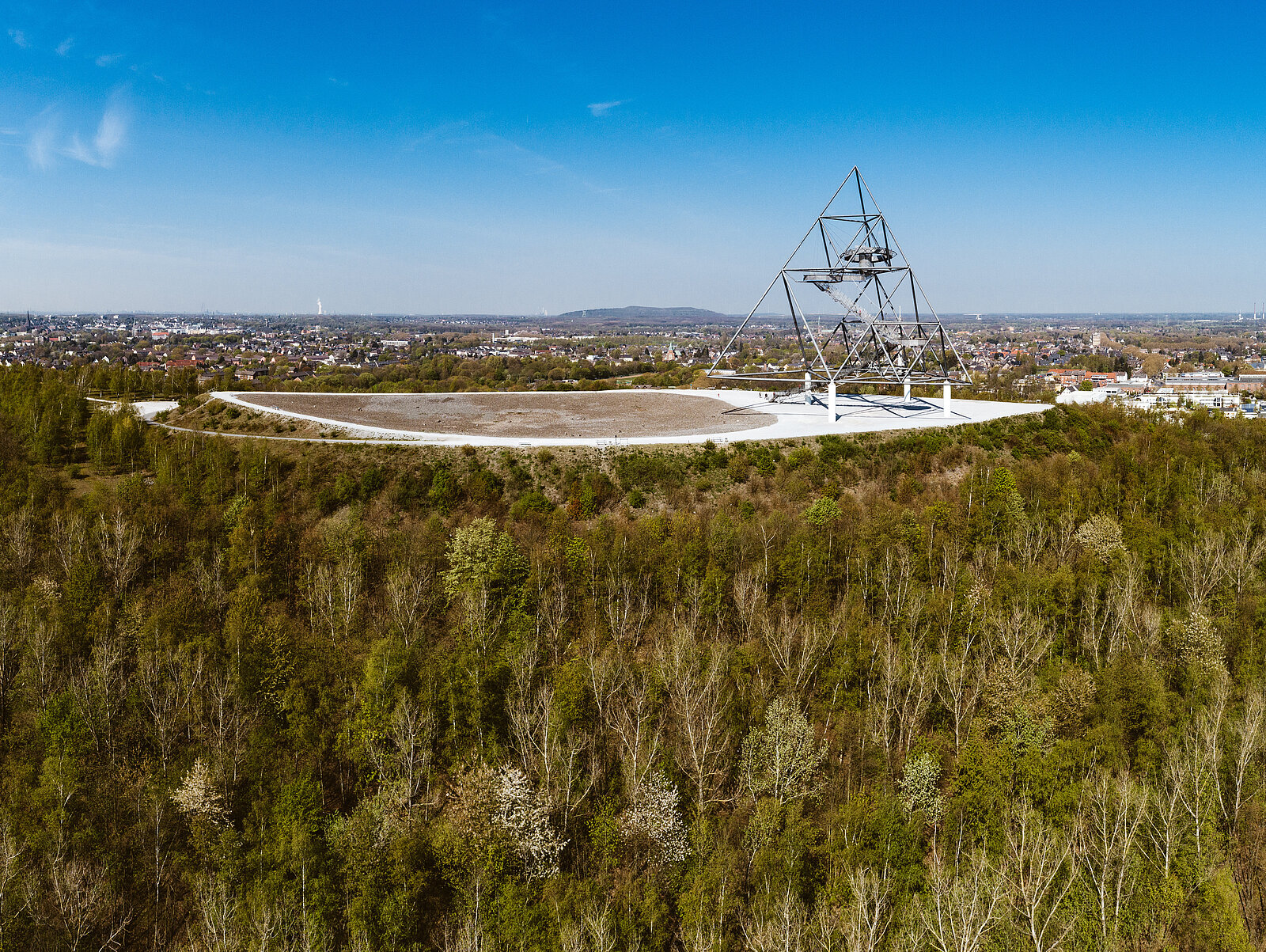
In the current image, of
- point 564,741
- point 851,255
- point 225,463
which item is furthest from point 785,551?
point 225,463

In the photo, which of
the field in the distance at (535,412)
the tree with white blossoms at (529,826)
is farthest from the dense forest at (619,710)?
the field in the distance at (535,412)

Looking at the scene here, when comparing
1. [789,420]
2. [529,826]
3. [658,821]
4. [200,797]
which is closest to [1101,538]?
[789,420]

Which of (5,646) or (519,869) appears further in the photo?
(5,646)

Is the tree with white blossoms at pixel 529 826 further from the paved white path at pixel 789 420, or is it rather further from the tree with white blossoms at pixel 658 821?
the paved white path at pixel 789 420

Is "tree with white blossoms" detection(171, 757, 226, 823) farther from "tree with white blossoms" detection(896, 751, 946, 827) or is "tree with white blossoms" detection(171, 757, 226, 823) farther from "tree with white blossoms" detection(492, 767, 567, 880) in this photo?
"tree with white blossoms" detection(896, 751, 946, 827)

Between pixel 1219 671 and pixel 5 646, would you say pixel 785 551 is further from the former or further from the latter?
pixel 5 646

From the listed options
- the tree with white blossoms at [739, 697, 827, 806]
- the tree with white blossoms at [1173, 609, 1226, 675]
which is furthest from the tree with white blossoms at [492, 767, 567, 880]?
the tree with white blossoms at [1173, 609, 1226, 675]
